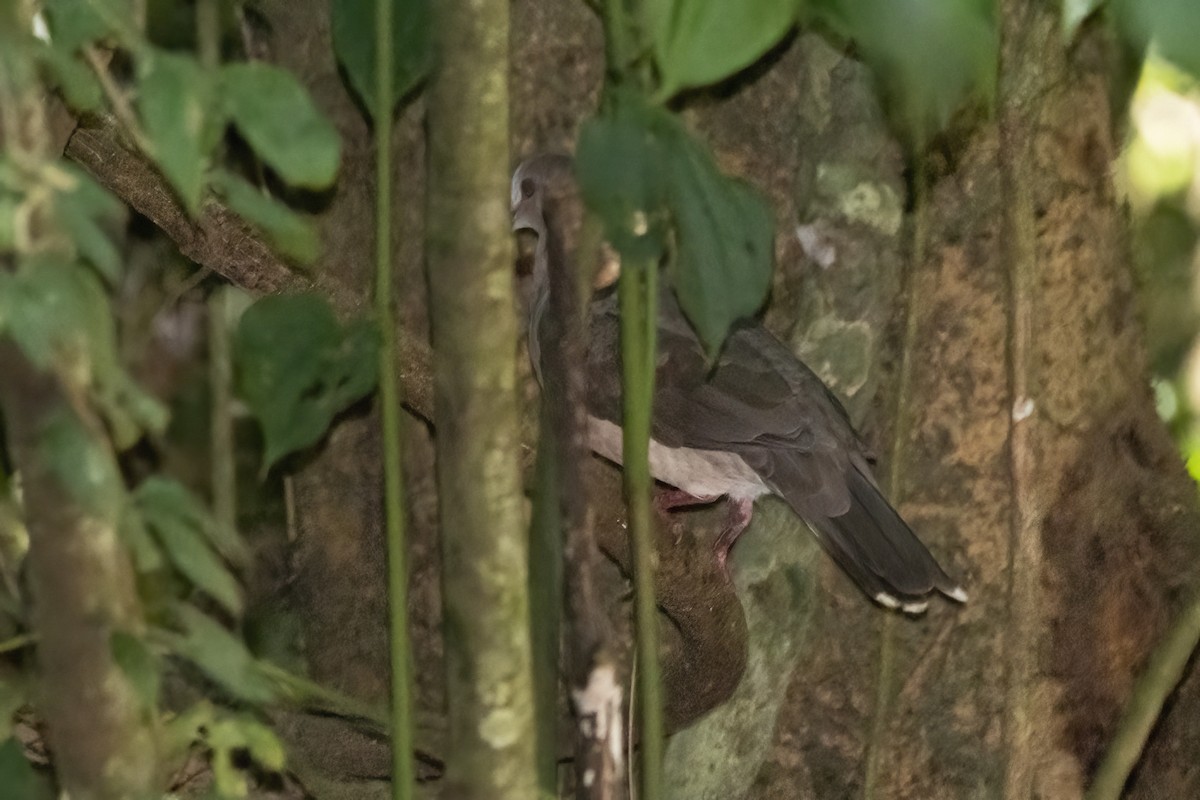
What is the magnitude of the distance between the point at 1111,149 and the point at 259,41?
56.8 inches

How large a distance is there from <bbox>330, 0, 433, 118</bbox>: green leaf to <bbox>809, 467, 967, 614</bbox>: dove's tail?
1.08 metres

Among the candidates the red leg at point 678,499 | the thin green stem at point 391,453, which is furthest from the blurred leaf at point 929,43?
the red leg at point 678,499

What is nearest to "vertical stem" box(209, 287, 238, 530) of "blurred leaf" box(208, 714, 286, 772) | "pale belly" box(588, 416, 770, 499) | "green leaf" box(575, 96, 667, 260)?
"pale belly" box(588, 416, 770, 499)

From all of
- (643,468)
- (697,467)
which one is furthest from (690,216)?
(697,467)

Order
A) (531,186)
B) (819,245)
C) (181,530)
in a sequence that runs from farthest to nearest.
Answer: (531,186) < (819,245) < (181,530)

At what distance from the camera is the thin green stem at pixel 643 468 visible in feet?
4.29

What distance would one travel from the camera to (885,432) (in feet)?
7.91

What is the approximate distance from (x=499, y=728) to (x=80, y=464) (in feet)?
1.55

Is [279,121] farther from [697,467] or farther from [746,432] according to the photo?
[697,467]

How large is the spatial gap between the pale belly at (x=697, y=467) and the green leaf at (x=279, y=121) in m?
1.64

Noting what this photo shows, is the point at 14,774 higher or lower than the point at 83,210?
lower

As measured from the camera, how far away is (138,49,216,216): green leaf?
921 millimetres

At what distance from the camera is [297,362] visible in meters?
1.45

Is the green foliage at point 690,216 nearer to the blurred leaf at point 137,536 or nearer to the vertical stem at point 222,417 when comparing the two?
the blurred leaf at point 137,536
